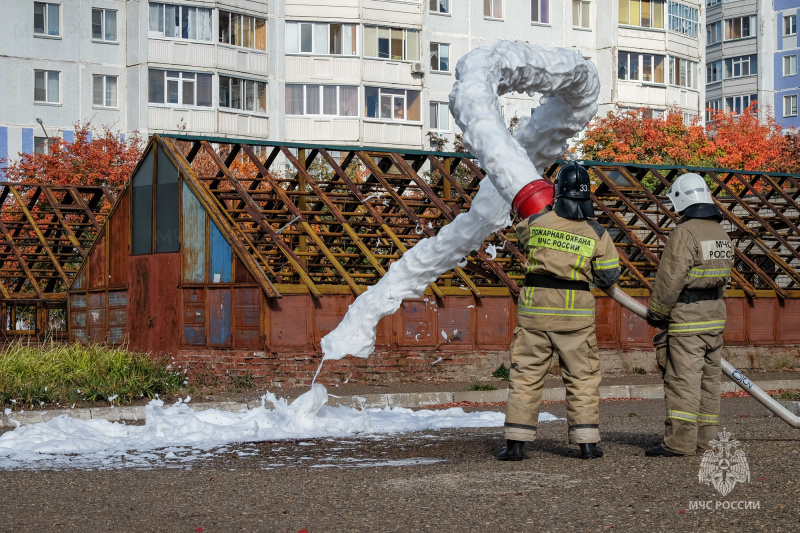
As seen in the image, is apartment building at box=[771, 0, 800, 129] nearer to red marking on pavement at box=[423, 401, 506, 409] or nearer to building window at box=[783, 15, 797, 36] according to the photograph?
building window at box=[783, 15, 797, 36]

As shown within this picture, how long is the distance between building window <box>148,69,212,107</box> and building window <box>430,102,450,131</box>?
1067cm

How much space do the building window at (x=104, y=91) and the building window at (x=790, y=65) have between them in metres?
43.4

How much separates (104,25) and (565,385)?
137ft

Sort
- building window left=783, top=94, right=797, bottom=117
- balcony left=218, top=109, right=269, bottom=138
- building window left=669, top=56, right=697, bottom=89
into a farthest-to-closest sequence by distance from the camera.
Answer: building window left=783, top=94, right=797, bottom=117, building window left=669, top=56, right=697, bottom=89, balcony left=218, top=109, right=269, bottom=138

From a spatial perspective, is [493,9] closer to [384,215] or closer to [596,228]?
[384,215]

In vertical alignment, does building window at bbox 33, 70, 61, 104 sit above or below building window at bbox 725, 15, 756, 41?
below

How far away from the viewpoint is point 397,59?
5000cm

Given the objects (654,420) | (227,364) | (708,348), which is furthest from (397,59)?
(708,348)

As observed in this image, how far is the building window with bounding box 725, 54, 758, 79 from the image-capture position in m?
74.2

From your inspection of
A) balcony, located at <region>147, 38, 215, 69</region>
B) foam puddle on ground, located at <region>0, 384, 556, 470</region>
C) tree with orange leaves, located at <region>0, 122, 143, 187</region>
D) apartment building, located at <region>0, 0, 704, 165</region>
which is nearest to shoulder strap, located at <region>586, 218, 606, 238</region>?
foam puddle on ground, located at <region>0, 384, 556, 470</region>

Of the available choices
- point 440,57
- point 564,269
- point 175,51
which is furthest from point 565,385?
point 440,57

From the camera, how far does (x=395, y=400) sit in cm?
1634

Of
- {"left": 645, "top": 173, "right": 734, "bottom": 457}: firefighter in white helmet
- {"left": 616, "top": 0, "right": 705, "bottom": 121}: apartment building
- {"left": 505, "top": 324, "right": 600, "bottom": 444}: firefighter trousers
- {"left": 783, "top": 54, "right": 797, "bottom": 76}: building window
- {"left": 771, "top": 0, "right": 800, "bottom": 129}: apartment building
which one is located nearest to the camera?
{"left": 505, "top": 324, "right": 600, "bottom": 444}: firefighter trousers

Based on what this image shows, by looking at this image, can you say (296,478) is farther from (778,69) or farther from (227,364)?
(778,69)
